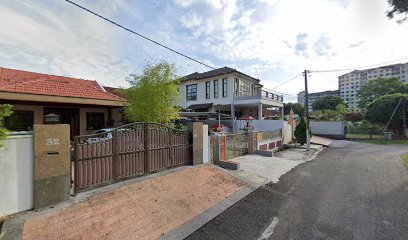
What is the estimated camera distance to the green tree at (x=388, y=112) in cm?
2411

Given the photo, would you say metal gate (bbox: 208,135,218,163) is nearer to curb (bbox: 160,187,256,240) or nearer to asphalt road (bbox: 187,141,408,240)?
asphalt road (bbox: 187,141,408,240)

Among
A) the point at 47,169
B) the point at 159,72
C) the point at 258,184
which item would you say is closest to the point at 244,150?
the point at 258,184

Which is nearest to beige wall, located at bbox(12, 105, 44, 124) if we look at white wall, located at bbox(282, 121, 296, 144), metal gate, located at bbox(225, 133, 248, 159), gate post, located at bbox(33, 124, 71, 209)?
gate post, located at bbox(33, 124, 71, 209)

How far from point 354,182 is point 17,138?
34.0ft

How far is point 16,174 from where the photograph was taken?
3729mm

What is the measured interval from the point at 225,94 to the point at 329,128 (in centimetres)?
1480

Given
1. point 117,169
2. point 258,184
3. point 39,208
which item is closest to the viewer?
point 39,208

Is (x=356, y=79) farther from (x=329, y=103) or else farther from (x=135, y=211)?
(x=135, y=211)

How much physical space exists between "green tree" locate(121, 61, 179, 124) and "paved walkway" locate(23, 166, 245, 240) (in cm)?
601

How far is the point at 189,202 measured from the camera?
17.2 ft

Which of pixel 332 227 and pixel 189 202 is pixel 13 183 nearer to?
pixel 189 202

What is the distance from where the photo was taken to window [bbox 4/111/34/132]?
434 inches

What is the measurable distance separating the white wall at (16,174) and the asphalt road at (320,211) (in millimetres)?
3340

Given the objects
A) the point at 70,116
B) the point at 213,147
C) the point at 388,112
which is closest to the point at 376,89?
the point at 388,112
